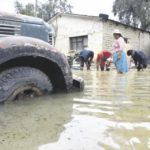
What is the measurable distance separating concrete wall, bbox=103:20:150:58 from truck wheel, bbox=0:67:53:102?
1898 cm

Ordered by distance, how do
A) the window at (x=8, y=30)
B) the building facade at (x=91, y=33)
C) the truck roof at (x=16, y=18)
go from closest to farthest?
the window at (x=8, y=30) → the truck roof at (x=16, y=18) → the building facade at (x=91, y=33)

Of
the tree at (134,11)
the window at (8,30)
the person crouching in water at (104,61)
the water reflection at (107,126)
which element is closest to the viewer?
the water reflection at (107,126)

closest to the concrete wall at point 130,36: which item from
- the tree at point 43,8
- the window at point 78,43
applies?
the window at point 78,43

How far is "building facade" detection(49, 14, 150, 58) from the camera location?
23.5 metres

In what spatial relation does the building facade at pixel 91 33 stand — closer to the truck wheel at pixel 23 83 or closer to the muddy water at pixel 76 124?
the truck wheel at pixel 23 83

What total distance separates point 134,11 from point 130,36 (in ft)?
26.8

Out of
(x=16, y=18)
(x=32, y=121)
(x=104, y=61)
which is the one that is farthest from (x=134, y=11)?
(x=32, y=121)

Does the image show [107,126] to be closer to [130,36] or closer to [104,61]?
[104,61]

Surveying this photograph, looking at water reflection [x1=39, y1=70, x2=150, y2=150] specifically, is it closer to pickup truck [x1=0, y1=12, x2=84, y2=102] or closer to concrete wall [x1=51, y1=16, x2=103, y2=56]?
pickup truck [x1=0, y1=12, x2=84, y2=102]

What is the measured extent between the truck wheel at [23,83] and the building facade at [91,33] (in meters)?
17.8

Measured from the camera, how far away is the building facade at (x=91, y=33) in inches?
925

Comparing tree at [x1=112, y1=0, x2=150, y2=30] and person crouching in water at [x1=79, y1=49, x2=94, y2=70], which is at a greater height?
→ tree at [x1=112, y1=0, x2=150, y2=30]

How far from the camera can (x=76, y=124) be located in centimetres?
289

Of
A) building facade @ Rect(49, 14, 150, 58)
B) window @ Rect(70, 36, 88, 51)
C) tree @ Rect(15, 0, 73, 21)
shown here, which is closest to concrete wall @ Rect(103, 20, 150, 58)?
building facade @ Rect(49, 14, 150, 58)
